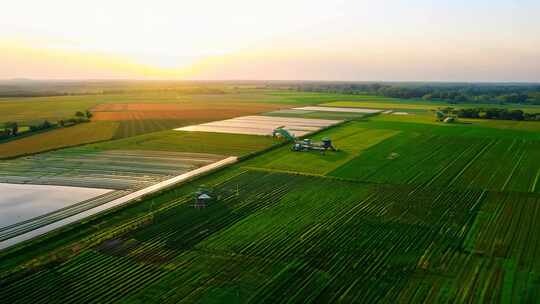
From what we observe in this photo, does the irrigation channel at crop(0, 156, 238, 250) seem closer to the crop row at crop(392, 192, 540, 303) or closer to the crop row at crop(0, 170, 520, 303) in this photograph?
the crop row at crop(0, 170, 520, 303)

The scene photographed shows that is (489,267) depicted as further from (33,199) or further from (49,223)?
(33,199)

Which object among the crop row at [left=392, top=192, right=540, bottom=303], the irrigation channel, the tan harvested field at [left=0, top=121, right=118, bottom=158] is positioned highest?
the tan harvested field at [left=0, top=121, right=118, bottom=158]

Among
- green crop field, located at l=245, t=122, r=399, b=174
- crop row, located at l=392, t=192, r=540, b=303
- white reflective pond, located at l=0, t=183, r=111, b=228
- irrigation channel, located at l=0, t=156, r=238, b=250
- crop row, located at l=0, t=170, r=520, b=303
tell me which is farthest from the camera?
green crop field, located at l=245, t=122, r=399, b=174

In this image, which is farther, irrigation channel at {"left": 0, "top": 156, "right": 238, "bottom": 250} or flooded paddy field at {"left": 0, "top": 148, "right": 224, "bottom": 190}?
flooded paddy field at {"left": 0, "top": 148, "right": 224, "bottom": 190}

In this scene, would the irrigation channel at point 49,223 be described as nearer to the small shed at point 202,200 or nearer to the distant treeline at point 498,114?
the small shed at point 202,200

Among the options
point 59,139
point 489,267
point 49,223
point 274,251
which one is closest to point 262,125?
point 59,139

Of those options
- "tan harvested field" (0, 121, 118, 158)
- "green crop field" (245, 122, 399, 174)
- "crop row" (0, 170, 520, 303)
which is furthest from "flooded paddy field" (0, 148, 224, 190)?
"crop row" (0, 170, 520, 303)

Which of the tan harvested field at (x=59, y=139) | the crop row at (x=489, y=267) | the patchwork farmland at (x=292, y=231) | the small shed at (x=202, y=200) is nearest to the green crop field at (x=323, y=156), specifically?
the patchwork farmland at (x=292, y=231)
